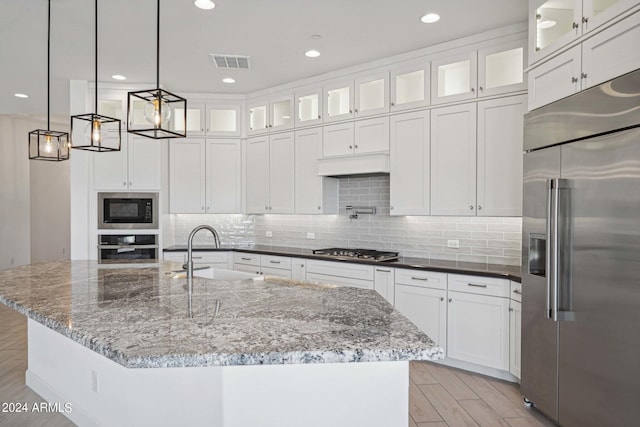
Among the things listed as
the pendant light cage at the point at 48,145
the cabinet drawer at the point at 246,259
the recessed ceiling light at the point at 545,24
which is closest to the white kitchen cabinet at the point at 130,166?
the cabinet drawer at the point at 246,259

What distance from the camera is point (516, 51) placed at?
3.65m

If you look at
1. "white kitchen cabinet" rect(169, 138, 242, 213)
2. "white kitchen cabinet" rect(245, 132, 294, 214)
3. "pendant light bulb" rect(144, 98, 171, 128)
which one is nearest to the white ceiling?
"white kitchen cabinet" rect(245, 132, 294, 214)

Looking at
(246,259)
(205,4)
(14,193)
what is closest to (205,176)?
(246,259)

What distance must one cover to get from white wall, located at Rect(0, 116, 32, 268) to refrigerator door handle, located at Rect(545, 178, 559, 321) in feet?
29.1

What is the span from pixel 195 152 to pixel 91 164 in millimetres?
1240

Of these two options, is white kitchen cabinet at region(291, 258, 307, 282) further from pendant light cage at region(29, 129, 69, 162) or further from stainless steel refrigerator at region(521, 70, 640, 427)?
pendant light cage at region(29, 129, 69, 162)

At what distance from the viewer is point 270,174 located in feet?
17.8

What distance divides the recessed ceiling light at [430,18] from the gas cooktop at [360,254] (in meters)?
2.17

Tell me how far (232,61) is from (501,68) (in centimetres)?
266

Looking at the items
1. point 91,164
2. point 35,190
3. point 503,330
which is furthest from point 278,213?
point 35,190

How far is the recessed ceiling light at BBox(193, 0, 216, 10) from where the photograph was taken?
10.3 feet

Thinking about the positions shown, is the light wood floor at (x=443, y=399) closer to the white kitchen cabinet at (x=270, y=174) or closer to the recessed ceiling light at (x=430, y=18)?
the white kitchen cabinet at (x=270, y=174)

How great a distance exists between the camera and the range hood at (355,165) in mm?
4332

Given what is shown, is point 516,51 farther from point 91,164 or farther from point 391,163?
point 91,164
